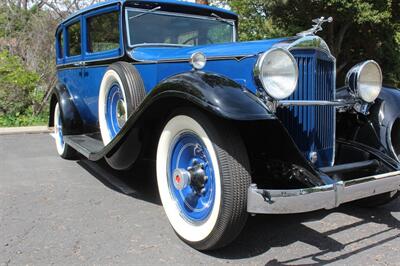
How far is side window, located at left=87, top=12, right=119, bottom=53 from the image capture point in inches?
166

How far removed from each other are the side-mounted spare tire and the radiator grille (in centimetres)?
126

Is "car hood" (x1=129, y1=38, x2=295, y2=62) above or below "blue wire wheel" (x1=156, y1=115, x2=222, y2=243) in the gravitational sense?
above

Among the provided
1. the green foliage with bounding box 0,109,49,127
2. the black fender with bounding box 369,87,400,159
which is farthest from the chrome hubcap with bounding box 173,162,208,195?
the green foliage with bounding box 0,109,49,127

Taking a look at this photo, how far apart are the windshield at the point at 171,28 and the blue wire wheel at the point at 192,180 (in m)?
1.48

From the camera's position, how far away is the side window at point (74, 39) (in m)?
5.06

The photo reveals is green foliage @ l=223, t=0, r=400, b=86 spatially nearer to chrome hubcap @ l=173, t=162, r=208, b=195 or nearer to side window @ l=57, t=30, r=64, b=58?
side window @ l=57, t=30, r=64, b=58

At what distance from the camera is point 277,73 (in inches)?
105

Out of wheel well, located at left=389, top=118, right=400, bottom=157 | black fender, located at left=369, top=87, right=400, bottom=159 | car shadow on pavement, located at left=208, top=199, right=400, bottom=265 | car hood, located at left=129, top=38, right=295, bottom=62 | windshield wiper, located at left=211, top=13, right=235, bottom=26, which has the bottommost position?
car shadow on pavement, located at left=208, top=199, right=400, bottom=265

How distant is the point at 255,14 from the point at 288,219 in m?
10.5

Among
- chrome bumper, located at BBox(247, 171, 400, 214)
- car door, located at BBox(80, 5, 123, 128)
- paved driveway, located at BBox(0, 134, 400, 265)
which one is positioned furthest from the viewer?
car door, located at BBox(80, 5, 123, 128)

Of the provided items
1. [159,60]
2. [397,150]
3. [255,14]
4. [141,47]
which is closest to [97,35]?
[141,47]

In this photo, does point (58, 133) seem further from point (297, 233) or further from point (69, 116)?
point (297, 233)

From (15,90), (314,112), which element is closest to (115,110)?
(314,112)

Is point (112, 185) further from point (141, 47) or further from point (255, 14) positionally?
point (255, 14)
